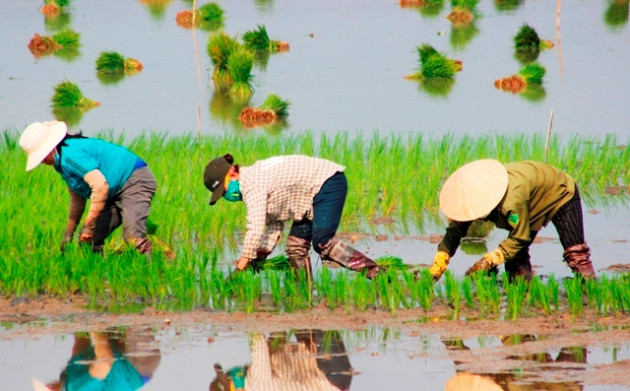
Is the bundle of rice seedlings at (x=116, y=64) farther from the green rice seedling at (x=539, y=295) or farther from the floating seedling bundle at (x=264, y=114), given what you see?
the green rice seedling at (x=539, y=295)

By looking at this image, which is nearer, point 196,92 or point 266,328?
point 266,328

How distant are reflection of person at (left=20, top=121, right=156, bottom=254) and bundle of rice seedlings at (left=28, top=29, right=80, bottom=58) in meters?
17.3

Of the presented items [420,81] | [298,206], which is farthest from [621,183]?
[420,81]

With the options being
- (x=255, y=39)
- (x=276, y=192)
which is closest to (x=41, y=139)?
(x=276, y=192)

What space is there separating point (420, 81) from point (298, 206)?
12278 mm

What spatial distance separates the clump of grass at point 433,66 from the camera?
61.4 feet

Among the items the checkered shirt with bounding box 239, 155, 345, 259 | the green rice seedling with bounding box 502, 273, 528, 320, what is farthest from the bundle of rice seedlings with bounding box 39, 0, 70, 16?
the green rice seedling with bounding box 502, 273, 528, 320

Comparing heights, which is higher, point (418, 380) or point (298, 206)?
point (298, 206)

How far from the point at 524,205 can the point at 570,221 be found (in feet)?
1.64

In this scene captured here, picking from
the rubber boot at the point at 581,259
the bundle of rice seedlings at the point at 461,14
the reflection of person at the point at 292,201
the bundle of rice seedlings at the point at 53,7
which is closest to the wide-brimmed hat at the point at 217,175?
the reflection of person at the point at 292,201

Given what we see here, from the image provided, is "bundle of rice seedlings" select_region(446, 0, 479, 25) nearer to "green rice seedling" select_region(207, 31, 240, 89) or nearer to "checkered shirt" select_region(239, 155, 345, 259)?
"green rice seedling" select_region(207, 31, 240, 89)

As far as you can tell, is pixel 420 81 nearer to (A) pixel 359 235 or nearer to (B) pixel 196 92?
(B) pixel 196 92

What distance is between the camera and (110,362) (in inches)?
236

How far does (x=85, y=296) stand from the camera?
728 centimetres
